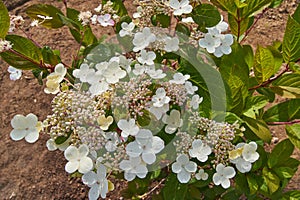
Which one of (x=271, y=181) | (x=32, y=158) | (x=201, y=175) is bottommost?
(x=32, y=158)

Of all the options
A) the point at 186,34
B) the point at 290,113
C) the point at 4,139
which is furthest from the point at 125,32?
the point at 4,139

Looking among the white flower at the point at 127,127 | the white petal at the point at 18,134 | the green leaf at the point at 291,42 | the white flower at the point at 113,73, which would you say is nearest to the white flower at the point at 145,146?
the white flower at the point at 127,127

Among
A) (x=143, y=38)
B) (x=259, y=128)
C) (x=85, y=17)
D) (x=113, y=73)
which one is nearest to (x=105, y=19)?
(x=85, y=17)

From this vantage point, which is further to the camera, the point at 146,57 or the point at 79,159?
the point at 146,57

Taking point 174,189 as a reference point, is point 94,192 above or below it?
above

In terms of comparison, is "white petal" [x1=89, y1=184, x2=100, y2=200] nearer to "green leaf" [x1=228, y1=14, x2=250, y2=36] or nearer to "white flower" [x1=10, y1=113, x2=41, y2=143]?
"white flower" [x1=10, y1=113, x2=41, y2=143]

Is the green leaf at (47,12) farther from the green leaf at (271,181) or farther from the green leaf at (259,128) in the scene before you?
the green leaf at (271,181)

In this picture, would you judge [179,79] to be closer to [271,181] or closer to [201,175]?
[201,175]

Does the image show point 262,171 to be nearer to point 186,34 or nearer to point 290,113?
point 290,113
